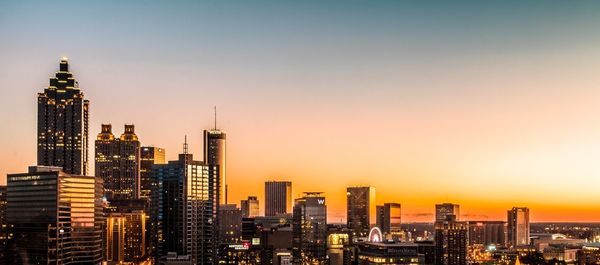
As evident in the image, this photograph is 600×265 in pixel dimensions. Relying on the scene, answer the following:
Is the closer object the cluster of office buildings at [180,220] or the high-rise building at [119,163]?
the cluster of office buildings at [180,220]

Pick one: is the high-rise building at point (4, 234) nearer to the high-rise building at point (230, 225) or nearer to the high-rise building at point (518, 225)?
the high-rise building at point (230, 225)

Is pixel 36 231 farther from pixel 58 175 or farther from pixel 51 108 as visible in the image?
pixel 51 108

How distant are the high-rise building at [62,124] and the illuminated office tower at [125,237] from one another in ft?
29.9

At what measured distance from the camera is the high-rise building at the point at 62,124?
261 ft

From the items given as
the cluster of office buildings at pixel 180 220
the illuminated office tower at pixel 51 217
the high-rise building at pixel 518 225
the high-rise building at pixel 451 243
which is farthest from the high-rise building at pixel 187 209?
the high-rise building at pixel 518 225

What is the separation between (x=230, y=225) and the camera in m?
87.6

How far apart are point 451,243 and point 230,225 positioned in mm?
22649

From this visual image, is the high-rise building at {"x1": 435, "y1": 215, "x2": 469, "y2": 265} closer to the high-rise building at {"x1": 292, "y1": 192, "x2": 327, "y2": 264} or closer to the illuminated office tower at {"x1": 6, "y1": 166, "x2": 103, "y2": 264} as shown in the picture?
the high-rise building at {"x1": 292, "y1": 192, "x2": 327, "y2": 264}

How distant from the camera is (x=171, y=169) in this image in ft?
265

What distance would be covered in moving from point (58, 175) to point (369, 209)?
58.2 meters

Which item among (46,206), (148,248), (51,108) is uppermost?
A: (51,108)

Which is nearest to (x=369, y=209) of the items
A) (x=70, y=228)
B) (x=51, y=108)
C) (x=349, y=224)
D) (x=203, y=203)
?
(x=349, y=224)

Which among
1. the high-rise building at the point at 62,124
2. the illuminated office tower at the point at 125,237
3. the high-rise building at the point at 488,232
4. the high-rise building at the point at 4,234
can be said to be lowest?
the high-rise building at the point at 488,232

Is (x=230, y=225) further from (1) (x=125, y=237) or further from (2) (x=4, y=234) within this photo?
(2) (x=4, y=234)
